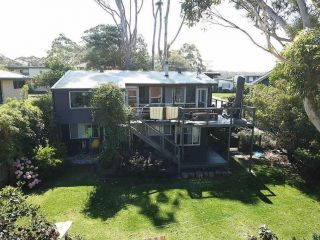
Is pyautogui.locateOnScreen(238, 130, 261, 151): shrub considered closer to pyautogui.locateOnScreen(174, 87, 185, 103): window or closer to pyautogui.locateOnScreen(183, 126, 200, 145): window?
pyautogui.locateOnScreen(183, 126, 200, 145): window

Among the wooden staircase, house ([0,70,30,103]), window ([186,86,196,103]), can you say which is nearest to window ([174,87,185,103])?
window ([186,86,196,103])

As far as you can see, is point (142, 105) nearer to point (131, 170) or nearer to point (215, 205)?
point (131, 170)

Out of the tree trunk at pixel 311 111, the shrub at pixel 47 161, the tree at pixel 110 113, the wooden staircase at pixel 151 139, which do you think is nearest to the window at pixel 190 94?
the wooden staircase at pixel 151 139

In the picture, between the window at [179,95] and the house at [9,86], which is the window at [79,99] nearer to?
the window at [179,95]

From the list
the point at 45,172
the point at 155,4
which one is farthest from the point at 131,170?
the point at 155,4

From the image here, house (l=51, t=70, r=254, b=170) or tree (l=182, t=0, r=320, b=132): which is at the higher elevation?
tree (l=182, t=0, r=320, b=132)

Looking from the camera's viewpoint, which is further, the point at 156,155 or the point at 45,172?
the point at 156,155

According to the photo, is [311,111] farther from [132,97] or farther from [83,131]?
[83,131]
